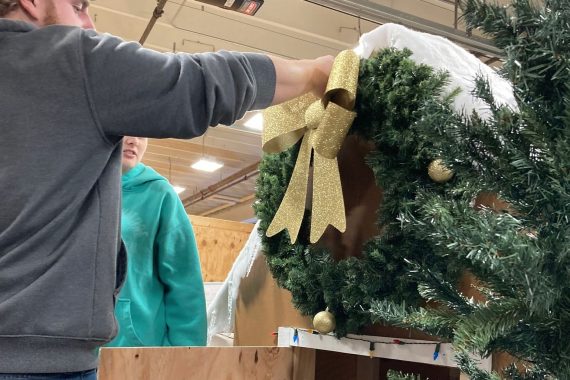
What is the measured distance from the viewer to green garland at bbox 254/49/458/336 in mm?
928

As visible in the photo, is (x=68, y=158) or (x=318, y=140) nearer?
(x=68, y=158)

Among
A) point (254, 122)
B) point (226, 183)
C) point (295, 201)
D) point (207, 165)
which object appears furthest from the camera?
point (226, 183)

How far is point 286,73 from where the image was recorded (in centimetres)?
82

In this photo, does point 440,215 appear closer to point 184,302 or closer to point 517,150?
point 517,150

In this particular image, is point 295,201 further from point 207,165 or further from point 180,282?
point 207,165

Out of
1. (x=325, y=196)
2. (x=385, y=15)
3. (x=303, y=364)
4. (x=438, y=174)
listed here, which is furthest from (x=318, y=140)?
(x=385, y=15)

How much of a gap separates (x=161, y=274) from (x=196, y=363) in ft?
1.06

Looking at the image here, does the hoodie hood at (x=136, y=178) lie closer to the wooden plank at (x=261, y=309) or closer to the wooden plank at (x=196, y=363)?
the wooden plank at (x=261, y=309)

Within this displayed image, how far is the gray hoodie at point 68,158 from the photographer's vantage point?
2.04 feet

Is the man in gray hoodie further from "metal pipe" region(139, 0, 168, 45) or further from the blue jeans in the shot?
"metal pipe" region(139, 0, 168, 45)

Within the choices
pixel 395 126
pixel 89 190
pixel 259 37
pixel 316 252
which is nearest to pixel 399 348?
pixel 316 252

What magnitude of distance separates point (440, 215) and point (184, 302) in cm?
91

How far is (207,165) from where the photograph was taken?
7.94m

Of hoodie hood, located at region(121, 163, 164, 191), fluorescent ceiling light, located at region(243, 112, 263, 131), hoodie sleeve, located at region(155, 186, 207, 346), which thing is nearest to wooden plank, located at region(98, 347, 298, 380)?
hoodie sleeve, located at region(155, 186, 207, 346)
